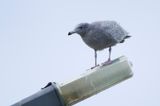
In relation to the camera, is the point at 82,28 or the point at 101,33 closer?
the point at 101,33

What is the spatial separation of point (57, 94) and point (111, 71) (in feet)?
2.33

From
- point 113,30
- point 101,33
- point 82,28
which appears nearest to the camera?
point 113,30

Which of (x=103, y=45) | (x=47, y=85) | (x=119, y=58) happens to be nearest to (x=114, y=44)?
(x=103, y=45)

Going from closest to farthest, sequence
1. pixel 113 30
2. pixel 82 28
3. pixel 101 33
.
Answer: pixel 113 30 → pixel 101 33 → pixel 82 28

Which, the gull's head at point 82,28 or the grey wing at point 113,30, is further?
the gull's head at point 82,28

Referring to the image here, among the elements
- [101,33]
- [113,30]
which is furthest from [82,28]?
[113,30]

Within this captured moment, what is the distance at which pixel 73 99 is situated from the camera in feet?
12.3

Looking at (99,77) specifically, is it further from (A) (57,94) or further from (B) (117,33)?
(B) (117,33)

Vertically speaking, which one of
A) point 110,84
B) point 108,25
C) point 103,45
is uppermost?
point 110,84

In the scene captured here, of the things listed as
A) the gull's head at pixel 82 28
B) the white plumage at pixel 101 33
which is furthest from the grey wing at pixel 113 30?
the gull's head at pixel 82 28

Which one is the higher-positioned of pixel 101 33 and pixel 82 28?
pixel 82 28

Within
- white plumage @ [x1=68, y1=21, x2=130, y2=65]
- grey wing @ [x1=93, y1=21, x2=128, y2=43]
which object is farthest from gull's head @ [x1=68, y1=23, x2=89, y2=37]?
grey wing @ [x1=93, y1=21, x2=128, y2=43]

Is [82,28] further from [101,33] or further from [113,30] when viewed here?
[113,30]

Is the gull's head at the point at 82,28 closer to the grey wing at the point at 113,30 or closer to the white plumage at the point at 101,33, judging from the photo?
the white plumage at the point at 101,33
